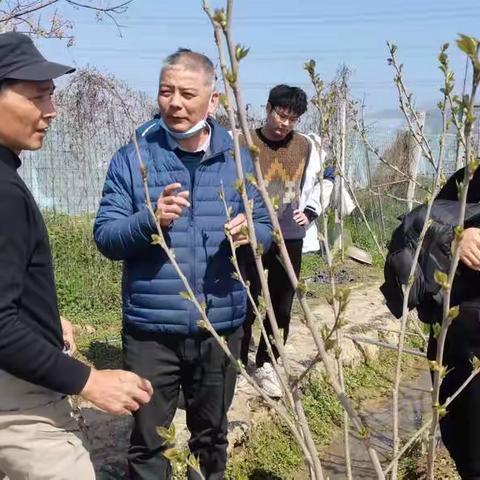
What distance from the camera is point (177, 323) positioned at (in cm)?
240

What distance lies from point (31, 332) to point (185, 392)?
1153 millimetres

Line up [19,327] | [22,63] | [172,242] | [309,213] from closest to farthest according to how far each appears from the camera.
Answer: [19,327] → [22,63] → [172,242] → [309,213]

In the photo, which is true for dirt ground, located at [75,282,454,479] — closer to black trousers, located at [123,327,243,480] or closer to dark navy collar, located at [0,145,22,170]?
black trousers, located at [123,327,243,480]

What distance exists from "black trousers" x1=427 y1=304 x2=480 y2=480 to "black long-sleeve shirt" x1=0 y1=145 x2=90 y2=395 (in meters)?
1.18

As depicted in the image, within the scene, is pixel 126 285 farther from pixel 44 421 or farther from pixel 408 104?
pixel 408 104

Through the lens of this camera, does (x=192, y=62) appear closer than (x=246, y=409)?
Yes

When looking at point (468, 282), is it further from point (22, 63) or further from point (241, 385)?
point (241, 385)

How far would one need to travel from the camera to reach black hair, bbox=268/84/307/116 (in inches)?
151

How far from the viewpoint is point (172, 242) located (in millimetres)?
2414

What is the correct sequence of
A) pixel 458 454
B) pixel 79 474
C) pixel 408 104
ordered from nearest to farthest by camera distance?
pixel 79 474, pixel 458 454, pixel 408 104

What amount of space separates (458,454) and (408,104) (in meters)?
1.35

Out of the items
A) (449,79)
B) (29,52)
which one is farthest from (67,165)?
(449,79)

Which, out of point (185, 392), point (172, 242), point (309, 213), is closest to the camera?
point (172, 242)

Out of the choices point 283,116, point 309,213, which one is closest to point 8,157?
point 283,116
